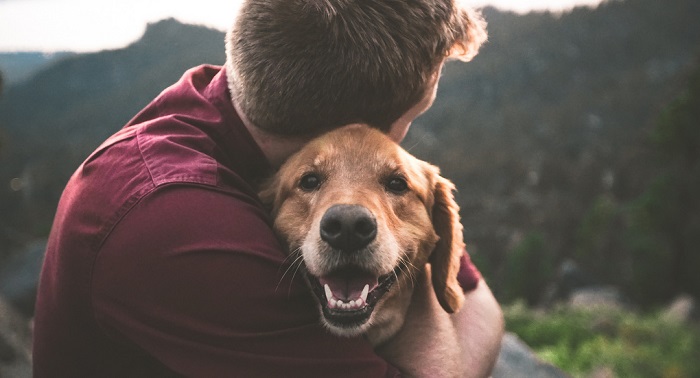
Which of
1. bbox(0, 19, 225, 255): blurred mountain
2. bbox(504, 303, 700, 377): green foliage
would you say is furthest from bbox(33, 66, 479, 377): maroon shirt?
bbox(0, 19, 225, 255): blurred mountain

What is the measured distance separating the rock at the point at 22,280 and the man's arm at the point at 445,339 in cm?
1208

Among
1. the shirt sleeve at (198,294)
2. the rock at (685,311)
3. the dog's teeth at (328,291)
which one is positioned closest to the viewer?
the shirt sleeve at (198,294)

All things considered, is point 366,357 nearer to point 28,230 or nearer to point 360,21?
point 360,21

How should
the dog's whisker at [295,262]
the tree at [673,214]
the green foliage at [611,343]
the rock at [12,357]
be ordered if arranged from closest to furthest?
the dog's whisker at [295,262] < the rock at [12,357] < the green foliage at [611,343] < the tree at [673,214]

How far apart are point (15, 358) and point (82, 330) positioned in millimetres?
4978

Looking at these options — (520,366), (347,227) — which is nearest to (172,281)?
(347,227)

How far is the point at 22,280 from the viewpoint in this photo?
1285 cm

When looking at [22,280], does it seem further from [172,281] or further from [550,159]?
[550,159]

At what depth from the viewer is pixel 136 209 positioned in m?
1.85

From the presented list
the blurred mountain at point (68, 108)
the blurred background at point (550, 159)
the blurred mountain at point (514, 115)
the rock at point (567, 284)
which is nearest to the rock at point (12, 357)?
the blurred background at point (550, 159)

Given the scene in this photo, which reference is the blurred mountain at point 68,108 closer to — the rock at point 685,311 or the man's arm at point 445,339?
the rock at point 685,311

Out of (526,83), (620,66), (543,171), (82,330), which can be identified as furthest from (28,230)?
(620,66)

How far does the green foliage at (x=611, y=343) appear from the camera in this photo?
9.16m

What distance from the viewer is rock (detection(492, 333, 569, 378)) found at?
5.18 metres
